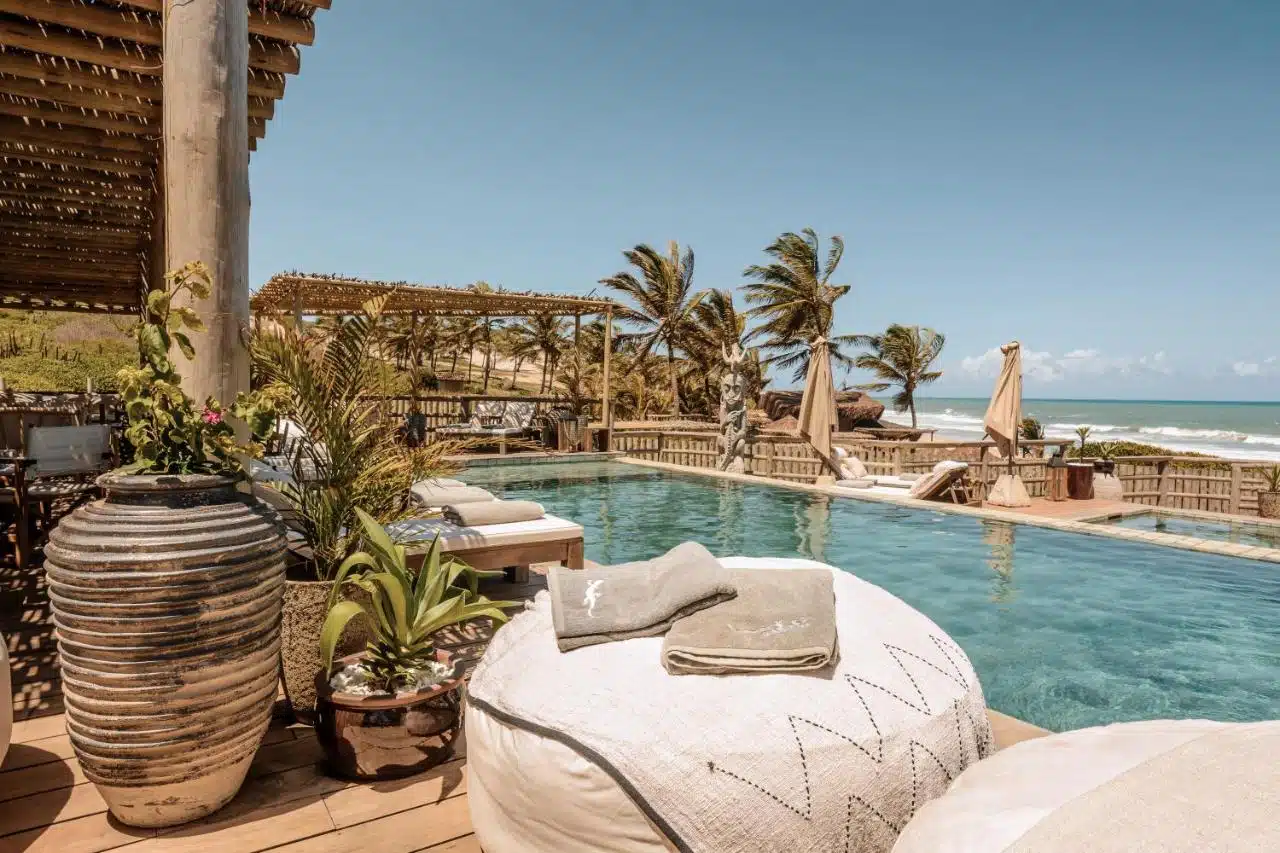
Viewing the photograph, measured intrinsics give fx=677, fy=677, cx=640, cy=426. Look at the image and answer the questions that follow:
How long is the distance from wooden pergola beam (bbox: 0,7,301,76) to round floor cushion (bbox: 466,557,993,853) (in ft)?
11.1

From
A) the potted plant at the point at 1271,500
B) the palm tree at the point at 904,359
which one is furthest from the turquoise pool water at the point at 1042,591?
the palm tree at the point at 904,359

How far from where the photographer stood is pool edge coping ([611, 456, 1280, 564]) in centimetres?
629

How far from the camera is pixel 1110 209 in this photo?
31.8 meters

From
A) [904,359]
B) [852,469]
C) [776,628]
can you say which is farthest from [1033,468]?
[904,359]

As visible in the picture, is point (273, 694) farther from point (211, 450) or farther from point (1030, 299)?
point (1030, 299)

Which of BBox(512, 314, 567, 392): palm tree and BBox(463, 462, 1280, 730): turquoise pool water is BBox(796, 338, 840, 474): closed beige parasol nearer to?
BBox(463, 462, 1280, 730): turquoise pool water

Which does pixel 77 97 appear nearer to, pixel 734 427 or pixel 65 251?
pixel 65 251

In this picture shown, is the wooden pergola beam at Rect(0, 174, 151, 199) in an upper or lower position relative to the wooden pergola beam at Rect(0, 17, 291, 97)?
upper

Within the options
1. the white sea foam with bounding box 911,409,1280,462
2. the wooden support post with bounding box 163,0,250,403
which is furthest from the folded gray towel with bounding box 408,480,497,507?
the white sea foam with bounding box 911,409,1280,462

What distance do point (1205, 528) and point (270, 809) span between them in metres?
10.6

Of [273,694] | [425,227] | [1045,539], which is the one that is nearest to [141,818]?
[273,694]

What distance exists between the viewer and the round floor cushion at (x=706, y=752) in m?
1.48

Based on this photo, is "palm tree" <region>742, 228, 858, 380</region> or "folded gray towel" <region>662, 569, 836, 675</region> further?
"palm tree" <region>742, 228, 858, 380</region>

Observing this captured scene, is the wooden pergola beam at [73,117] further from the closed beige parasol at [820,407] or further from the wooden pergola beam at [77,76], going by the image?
the closed beige parasol at [820,407]
